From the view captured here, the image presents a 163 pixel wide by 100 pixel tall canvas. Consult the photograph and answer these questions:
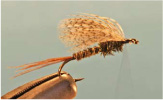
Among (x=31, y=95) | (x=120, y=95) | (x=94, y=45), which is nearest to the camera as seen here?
(x=31, y=95)

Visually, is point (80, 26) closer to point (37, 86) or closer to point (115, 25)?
point (115, 25)

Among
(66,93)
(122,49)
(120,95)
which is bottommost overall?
(120,95)

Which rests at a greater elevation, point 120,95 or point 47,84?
point 47,84

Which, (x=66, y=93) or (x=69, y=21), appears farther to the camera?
(x=69, y=21)

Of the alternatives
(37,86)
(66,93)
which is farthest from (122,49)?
(37,86)
